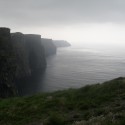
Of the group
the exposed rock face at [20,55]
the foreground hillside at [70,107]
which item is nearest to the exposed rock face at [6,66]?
the exposed rock face at [20,55]

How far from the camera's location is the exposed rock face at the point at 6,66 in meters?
101

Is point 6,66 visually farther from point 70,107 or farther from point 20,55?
point 70,107

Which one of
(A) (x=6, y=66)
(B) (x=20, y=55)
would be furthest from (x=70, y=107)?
(B) (x=20, y=55)

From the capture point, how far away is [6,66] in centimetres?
10562

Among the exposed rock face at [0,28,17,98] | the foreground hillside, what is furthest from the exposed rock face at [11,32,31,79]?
the foreground hillside

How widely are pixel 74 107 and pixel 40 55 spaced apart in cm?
17672

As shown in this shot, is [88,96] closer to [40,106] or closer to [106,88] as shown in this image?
[106,88]

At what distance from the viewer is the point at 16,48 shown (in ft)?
539

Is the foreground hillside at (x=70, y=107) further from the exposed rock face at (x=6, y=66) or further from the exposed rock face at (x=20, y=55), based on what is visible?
the exposed rock face at (x=20, y=55)

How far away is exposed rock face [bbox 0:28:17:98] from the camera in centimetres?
10112

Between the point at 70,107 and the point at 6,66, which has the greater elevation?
the point at 70,107

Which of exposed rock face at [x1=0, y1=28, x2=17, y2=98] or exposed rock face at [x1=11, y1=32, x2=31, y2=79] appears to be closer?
exposed rock face at [x1=0, y1=28, x2=17, y2=98]

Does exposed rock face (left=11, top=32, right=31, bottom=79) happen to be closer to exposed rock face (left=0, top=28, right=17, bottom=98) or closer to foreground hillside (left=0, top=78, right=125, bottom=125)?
exposed rock face (left=0, top=28, right=17, bottom=98)

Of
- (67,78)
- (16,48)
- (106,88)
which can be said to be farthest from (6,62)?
(106,88)
